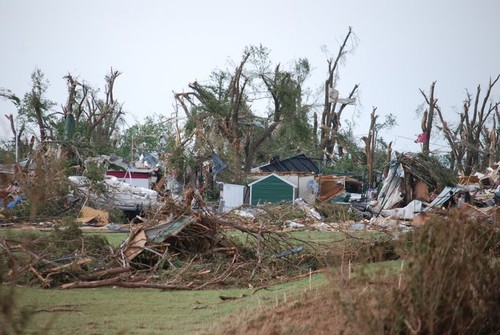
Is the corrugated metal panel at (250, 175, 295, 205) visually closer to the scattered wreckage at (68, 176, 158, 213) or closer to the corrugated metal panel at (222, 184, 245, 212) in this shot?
the corrugated metal panel at (222, 184, 245, 212)

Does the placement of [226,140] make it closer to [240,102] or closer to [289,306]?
[240,102]

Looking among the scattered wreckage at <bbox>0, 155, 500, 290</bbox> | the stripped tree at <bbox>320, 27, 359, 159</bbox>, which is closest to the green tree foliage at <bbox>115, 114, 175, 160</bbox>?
the stripped tree at <bbox>320, 27, 359, 159</bbox>

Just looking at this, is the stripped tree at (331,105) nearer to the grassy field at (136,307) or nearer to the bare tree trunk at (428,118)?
the bare tree trunk at (428,118)

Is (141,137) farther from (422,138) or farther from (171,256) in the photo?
(171,256)

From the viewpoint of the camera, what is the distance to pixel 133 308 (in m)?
8.94

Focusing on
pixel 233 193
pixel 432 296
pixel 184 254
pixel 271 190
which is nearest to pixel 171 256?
pixel 184 254

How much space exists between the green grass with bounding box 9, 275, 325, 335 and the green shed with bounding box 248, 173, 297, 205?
70.3ft

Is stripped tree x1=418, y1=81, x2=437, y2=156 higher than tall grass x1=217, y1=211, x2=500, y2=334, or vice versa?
stripped tree x1=418, y1=81, x2=437, y2=156

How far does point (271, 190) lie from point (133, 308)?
2399cm

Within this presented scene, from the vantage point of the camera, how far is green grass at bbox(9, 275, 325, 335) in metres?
7.58

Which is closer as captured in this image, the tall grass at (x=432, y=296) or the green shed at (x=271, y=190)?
the tall grass at (x=432, y=296)

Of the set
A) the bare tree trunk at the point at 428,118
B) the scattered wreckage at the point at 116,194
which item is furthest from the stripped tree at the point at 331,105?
the scattered wreckage at the point at 116,194

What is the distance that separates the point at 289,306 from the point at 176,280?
3.80m

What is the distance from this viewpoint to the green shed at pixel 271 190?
32.6 metres
